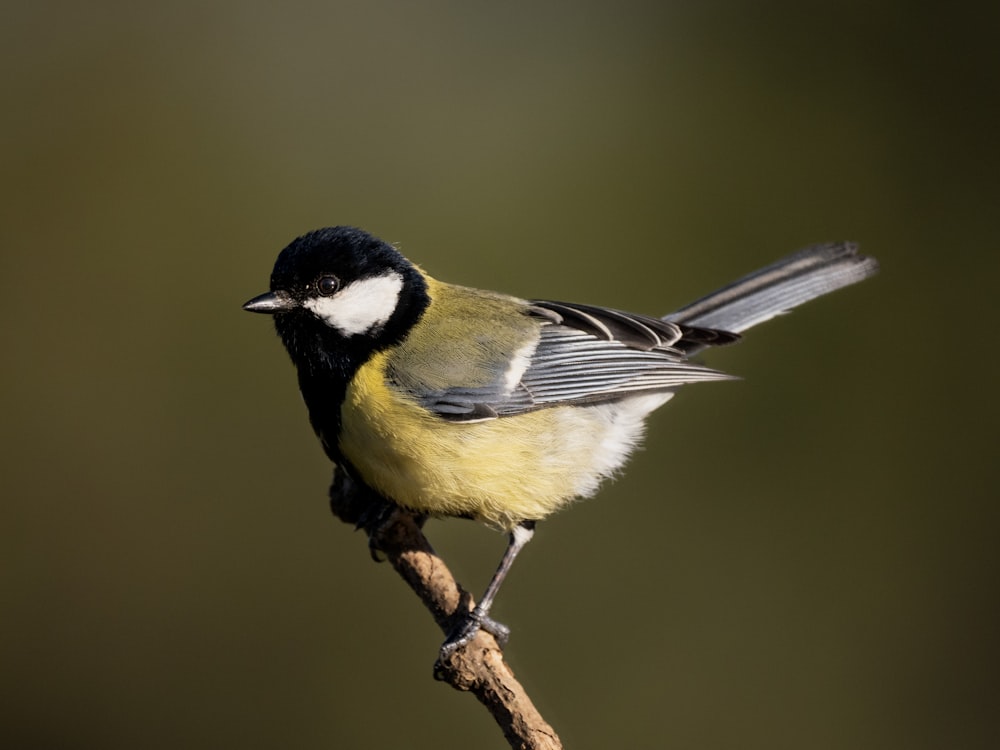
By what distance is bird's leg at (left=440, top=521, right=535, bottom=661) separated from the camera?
2035 mm

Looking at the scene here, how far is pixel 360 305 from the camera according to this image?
85.2 inches

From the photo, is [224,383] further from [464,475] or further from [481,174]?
[464,475]

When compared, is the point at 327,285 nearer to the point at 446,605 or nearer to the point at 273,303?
the point at 273,303

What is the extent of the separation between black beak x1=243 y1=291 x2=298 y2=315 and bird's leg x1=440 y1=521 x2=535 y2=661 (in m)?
0.73

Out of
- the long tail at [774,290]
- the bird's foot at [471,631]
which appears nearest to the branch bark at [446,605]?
the bird's foot at [471,631]

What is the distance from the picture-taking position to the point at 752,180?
12.6 feet

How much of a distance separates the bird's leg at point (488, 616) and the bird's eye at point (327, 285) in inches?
27.1

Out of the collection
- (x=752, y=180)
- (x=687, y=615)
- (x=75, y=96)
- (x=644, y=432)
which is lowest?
(x=687, y=615)

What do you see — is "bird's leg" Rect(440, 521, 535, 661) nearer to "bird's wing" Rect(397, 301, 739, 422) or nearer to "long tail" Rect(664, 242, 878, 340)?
"bird's wing" Rect(397, 301, 739, 422)

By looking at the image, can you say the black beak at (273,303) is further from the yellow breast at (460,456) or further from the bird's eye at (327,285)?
the yellow breast at (460,456)

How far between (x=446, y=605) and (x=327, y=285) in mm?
734

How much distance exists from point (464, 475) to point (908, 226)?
2359 millimetres

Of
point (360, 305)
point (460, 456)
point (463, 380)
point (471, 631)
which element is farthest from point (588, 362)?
point (471, 631)

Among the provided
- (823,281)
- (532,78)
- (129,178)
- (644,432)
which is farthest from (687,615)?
(129,178)
